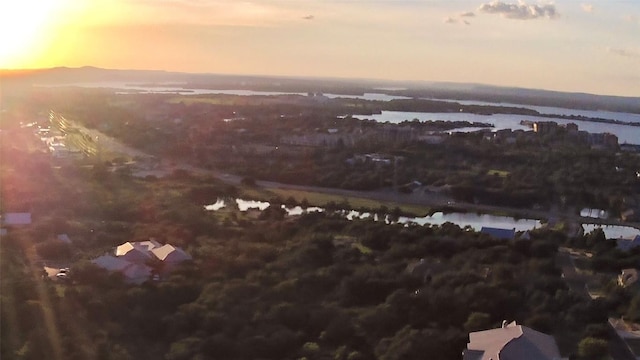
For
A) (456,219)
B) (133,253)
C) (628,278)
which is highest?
(133,253)

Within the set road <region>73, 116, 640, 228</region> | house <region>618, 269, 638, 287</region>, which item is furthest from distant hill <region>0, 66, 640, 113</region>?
house <region>618, 269, 638, 287</region>

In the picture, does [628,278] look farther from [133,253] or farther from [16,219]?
[16,219]

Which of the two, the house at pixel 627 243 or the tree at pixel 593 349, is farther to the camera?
the house at pixel 627 243

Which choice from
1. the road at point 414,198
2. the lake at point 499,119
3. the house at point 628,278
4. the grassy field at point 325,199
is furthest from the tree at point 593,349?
the lake at point 499,119

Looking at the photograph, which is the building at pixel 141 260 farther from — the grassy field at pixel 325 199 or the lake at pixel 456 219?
the grassy field at pixel 325 199

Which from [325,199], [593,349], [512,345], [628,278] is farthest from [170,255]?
[325,199]

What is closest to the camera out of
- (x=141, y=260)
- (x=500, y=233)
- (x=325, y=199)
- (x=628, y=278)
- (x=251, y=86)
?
(x=141, y=260)

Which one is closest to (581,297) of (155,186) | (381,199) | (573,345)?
(573,345)
